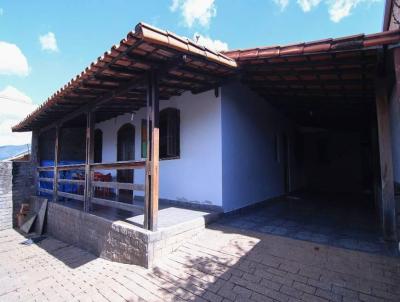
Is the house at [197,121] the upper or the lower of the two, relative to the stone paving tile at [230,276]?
upper

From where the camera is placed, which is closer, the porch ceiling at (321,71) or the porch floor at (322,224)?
the porch ceiling at (321,71)

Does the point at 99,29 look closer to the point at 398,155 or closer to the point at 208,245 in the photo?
the point at 208,245

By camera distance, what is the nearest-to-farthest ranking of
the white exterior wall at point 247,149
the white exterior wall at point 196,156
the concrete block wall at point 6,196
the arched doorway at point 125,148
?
the white exterior wall at point 196,156, the white exterior wall at point 247,149, the concrete block wall at point 6,196, the arched doorway at point 125,148

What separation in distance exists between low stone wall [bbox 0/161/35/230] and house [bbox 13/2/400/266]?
541mm

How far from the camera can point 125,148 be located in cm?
809

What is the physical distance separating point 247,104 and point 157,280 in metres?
4.60

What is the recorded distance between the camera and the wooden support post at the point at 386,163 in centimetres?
340

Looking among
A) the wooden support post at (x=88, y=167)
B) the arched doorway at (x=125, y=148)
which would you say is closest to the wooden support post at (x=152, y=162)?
the wooden support post at (x=88, y=167)

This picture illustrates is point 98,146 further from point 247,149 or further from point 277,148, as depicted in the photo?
point 277,148

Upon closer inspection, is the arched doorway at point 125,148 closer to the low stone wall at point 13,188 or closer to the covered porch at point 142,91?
the covered porch at point 142,91

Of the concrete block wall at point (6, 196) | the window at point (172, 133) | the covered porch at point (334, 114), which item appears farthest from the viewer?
the concrete block wall at point (6, 196)

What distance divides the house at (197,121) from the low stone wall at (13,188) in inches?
Result: 21.3

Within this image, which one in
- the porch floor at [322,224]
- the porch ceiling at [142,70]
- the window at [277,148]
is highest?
the porch ceiling at [142,70]

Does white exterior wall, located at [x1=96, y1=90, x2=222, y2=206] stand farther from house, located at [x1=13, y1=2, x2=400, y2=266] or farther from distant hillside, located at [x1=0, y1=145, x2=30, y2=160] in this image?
distant hillside, located at [x1=0, y1=145, x2=30, y2=160]
